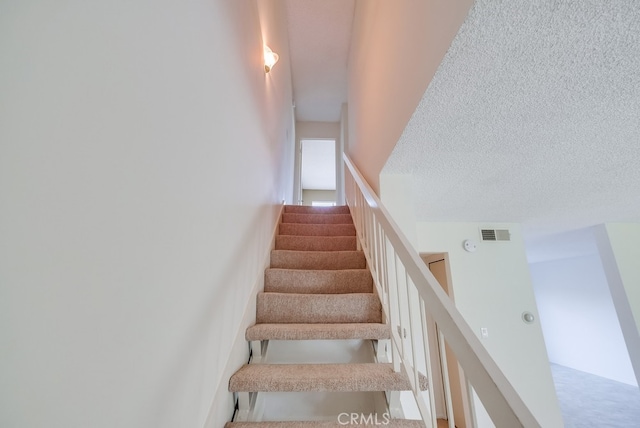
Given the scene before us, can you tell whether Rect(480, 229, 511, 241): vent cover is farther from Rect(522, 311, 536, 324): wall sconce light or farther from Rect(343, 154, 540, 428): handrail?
Rect(343, 154, 540, 428): handrail

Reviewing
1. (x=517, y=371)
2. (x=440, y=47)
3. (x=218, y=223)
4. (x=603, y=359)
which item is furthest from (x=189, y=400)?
(x=603, y=359)

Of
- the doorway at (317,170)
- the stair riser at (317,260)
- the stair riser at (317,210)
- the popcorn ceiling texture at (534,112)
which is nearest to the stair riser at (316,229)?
the stair riser at (317,210)

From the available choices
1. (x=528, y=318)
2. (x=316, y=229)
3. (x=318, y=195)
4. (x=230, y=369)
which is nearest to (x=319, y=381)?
(x=230, y=369)

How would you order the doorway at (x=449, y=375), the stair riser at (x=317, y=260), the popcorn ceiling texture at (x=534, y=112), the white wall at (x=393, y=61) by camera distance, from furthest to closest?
the doorway at (x=449, y=375) < the stair riser at (x=317, y=260) < the white wall at (x=393, y=61) < the popcorn ceiling texture at (x=534, y=112)

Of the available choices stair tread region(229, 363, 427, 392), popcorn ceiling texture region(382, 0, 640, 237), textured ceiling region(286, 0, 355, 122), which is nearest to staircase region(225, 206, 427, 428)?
stair tread region(229, 363, 427, 392)

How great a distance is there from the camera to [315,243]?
257 cm

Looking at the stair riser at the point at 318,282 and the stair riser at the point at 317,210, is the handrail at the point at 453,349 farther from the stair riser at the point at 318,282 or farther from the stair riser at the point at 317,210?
the stair riser at the point at 317,210

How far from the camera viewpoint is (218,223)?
106 centimetres

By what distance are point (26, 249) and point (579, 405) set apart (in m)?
6.51

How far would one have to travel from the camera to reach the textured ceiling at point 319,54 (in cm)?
318

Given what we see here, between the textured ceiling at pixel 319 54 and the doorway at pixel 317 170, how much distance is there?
69 centimetres

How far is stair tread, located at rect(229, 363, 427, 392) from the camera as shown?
1.13m

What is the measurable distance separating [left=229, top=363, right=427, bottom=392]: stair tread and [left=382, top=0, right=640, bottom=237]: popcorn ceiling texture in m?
1.18

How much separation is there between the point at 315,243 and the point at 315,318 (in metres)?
0.97
